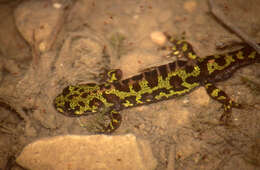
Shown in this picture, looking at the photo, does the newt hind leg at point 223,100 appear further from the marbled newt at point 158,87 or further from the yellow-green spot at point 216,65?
the yellow-green spot at point 216,65

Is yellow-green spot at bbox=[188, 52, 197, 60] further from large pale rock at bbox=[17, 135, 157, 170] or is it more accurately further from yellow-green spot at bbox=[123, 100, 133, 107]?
large pale rock at bbox=[17, 135, 157, 170]

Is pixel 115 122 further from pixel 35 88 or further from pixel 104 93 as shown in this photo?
pixel 35 88

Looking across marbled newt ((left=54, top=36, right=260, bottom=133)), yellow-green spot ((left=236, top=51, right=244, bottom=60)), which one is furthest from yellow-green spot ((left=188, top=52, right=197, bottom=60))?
yellow-green spot ((left=236, top=51, right=244, bottom=60))

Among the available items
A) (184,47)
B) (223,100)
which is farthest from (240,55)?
(184,47)

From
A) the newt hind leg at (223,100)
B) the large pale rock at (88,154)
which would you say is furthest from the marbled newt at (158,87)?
the large pale rock at (88,154)

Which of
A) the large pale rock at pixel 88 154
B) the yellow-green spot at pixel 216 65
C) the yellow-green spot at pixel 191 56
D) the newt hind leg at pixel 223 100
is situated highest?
the yellow-green spot at pixel 216 65

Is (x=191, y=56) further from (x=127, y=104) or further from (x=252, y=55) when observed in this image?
(x=127, y=104)

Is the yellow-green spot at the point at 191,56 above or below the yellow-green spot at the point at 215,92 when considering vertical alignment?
above

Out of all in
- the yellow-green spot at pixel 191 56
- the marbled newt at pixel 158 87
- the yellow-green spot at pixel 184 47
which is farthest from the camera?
the yellow-green spot at pixel 184 47
